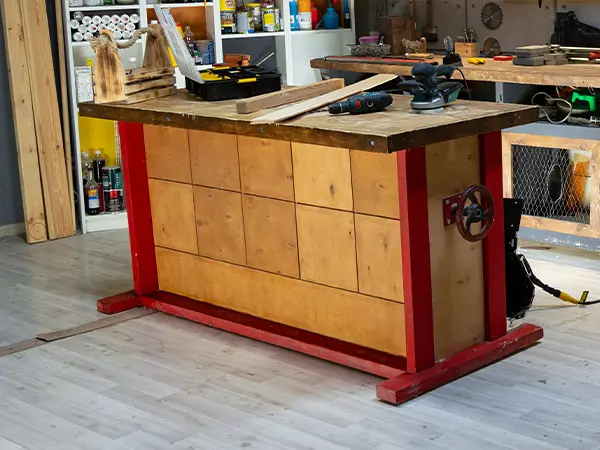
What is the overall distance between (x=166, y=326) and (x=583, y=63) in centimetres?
263

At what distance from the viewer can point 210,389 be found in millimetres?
3680

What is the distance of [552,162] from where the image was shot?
5133 mm

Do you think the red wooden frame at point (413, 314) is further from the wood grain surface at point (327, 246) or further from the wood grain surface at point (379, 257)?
the wood grain surface at point (327, 246)

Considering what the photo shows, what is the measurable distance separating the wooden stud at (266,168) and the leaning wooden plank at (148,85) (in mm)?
598

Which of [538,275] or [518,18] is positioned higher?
[518,18]

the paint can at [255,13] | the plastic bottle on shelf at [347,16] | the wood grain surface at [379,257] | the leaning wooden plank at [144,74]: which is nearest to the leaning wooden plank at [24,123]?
the paint can at [255,13]

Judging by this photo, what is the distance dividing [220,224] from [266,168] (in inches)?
16.7

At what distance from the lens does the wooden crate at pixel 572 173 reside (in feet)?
16.3

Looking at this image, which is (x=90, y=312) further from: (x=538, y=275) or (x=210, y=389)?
(x=538, y=275)

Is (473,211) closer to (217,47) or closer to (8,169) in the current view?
(217,47)

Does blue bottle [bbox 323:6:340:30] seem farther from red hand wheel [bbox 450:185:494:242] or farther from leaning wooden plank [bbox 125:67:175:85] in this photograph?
red hand wheel [bbox 450:185:494:242]

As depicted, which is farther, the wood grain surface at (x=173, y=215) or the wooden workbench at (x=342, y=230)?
the wood grain surface at (x=173, y=215)

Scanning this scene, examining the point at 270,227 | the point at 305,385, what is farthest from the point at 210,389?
the point at 270,227

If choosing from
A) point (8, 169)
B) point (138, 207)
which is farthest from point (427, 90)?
point (8, 169)
